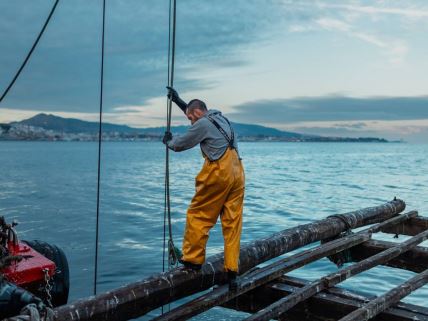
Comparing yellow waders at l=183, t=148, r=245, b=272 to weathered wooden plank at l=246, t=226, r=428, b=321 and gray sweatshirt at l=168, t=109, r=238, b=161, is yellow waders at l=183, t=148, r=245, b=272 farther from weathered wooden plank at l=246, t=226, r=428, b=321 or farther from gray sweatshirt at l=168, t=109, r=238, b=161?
weathered wooden plank at l=246, t=226, r=428, b=321

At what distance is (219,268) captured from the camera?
21.0 feet

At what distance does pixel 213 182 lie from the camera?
536 centimetres

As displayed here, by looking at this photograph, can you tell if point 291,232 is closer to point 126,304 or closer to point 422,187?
point 126,304

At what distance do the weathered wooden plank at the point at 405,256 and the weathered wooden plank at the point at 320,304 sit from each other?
2.21m

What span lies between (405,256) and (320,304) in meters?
2.91

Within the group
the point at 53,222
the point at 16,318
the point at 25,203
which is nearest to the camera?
the point at 16,318

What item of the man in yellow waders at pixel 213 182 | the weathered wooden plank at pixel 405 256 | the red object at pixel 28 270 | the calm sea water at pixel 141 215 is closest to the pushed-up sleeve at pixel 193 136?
the man in yellow waders at pixel 213 182

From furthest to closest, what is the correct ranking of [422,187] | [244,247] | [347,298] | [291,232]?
[422,187] < [291,232] < [244,247] < [347,298]

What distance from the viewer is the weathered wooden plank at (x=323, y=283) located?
5371 millimetres

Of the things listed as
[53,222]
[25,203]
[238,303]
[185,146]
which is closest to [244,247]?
[238,303]

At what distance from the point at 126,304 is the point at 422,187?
126ft

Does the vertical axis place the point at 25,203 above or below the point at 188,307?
below

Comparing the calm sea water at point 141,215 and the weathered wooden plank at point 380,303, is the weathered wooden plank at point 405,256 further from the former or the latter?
the calm sea water at point 141,215

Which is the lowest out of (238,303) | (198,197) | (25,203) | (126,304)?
(25,203)
